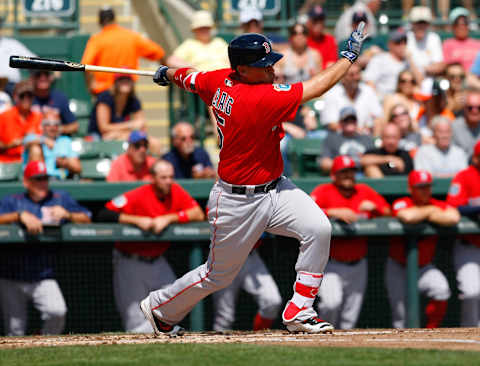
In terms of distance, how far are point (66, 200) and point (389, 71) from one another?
470cm

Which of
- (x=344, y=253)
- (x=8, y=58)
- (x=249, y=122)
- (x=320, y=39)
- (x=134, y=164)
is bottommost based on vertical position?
(x=344, y=253)

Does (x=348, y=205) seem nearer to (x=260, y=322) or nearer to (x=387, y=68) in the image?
(x=260, y=322)

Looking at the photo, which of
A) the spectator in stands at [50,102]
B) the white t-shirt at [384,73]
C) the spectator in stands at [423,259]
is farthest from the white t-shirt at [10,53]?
the spectator in stands at [423,259]

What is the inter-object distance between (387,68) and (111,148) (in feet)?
11.8

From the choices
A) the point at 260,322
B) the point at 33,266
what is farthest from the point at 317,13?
the point at 33,266

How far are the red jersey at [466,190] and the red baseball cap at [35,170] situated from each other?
144 inches

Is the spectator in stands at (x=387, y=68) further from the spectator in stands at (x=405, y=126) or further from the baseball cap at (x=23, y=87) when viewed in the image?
the baseball cap at (x=23, y=87)

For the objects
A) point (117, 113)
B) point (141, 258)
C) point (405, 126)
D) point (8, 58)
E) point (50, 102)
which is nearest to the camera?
point (141, 258)

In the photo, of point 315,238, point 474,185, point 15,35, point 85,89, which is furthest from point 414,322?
point 15,35

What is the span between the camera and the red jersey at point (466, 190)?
28.3 ft

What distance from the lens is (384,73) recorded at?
37.5 feet

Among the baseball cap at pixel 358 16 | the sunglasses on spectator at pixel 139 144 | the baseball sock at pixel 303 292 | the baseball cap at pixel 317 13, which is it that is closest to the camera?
the baseball sock at pixel 303 292

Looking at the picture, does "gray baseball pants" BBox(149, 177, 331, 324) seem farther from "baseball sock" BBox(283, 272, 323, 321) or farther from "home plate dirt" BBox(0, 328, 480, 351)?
"home plate dirt" BBox(0, 328, 480, 351)

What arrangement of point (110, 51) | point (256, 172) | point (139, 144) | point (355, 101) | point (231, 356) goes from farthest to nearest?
point (110, 51)
point (355, 101)
point (139, 144)
point (256, 172)
point (231, 356)
